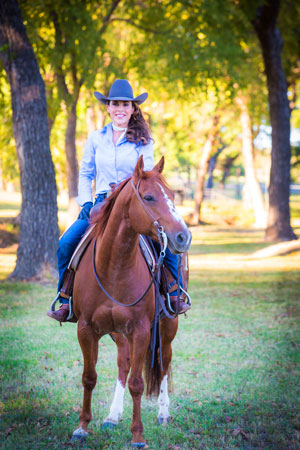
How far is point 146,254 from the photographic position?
4793 mm

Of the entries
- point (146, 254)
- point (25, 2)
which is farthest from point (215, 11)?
point (146, 254)

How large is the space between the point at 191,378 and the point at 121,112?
3.57 m

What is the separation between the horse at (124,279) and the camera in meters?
4.00

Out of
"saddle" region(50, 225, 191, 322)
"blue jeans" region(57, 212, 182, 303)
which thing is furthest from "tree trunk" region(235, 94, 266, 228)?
"blue jeans" region(57, 212, 182, 303)

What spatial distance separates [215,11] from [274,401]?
13988 mm

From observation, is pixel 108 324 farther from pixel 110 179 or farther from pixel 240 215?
pixel 240 215

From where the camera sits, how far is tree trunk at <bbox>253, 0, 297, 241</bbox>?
1889 cm

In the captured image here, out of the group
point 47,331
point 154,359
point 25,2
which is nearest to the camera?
point 154,359

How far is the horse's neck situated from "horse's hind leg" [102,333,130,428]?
1.48 metres

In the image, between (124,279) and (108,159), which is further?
(108,159)

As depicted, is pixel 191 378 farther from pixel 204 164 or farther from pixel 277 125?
pixel 204 164

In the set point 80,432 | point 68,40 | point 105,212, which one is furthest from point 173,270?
point 68,40

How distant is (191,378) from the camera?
21.4ft

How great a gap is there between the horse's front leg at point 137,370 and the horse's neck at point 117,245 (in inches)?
24.3
